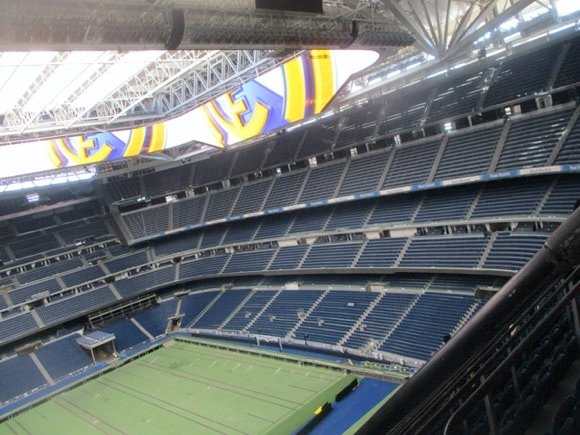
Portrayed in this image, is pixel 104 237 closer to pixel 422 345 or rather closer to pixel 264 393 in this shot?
pixel 264 393

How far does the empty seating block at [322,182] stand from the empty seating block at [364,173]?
2.91 feet

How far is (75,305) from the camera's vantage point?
36.9 meters

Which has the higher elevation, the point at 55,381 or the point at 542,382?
the point at 542,382

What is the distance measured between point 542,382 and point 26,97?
2708 centimetres

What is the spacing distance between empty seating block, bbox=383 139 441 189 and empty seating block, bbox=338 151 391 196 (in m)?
0.87

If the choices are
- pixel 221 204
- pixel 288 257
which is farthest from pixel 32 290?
pixel 288 257

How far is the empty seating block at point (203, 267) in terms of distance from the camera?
38.5 metres

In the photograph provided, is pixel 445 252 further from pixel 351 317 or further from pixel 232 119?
pixel 232 119

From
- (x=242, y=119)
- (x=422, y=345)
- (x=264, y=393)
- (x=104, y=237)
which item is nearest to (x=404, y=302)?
(x=422, y=345)

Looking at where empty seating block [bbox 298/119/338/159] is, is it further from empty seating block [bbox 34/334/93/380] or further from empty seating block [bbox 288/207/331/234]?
empty seating block [bbox 34/334/93/380]

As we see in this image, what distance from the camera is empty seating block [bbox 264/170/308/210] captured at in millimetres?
35031

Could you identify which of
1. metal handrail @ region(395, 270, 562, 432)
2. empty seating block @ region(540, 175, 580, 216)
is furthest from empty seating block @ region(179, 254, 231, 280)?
metal handrail @ region(395, 270, 562, 432)

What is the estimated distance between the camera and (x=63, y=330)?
36188mm

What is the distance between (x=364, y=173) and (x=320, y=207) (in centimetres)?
494
